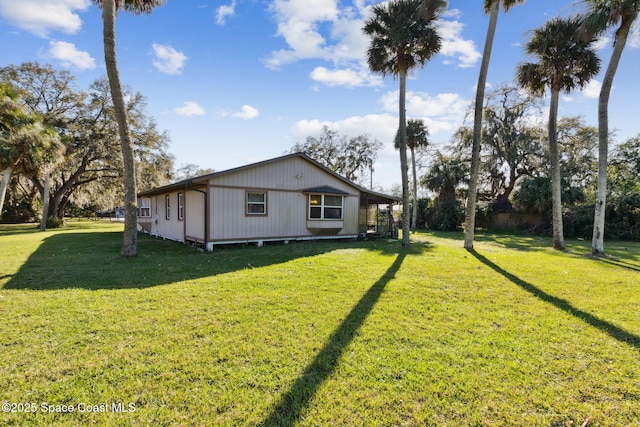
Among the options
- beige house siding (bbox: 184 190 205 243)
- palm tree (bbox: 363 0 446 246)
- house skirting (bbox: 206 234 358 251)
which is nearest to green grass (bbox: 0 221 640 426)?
house skirting (bbox: 206 234 358 251)

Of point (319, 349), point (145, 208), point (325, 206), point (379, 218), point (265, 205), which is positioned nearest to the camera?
point (319, 349)

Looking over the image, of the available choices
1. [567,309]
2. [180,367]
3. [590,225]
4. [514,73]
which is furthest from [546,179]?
[180,367]

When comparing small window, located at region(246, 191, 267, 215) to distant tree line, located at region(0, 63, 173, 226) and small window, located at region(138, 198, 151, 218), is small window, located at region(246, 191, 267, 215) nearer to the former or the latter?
small window, located at region(138, 198, 151, 218)

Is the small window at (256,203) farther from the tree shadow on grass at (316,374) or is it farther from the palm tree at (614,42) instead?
the palm tree at (614,42)

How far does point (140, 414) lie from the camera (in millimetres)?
2277

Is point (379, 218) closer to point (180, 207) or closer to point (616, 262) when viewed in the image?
point (616, 262)

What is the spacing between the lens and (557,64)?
10.7 metres

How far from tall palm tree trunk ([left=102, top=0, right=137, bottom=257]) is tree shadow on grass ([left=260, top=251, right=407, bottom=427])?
7412 millimetres

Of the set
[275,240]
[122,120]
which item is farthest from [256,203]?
[122,120]

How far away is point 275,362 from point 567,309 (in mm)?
4774

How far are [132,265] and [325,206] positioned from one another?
778 centimetres

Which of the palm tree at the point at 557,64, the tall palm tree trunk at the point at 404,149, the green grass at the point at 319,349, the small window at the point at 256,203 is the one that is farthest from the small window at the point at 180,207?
the palm tree at the point at 557,64

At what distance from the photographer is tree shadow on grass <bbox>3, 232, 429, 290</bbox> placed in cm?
586

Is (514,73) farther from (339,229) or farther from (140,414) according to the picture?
(140,414)
